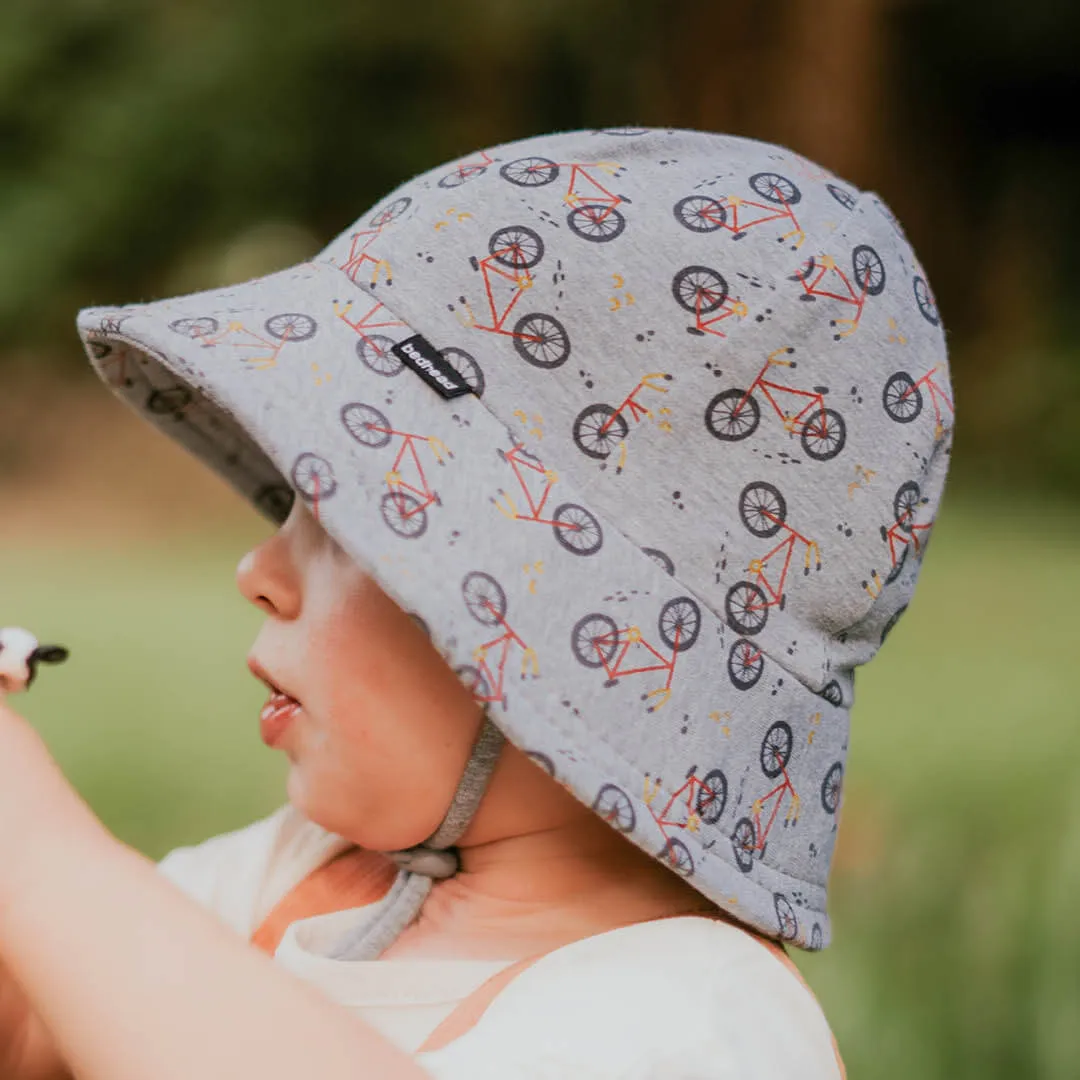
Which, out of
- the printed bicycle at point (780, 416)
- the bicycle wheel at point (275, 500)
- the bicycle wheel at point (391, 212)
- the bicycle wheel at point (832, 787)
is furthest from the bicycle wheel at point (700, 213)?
the bicycle wheel at point (275, 500)

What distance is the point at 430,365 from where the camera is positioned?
95 cm

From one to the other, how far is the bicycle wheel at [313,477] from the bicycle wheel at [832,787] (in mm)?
425

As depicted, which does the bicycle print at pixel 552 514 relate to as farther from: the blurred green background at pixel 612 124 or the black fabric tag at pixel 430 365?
the blurred green background at pixel 612 124

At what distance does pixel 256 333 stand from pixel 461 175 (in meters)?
0.21

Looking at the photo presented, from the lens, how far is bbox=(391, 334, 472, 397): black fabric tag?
94cm

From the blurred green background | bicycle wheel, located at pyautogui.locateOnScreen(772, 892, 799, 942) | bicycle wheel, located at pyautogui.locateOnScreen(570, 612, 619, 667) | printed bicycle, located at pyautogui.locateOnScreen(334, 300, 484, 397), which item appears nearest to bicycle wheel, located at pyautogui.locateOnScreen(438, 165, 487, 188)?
printed bicycle, located at pyautogui.locateOnScreen(334, 300, 484, 397)

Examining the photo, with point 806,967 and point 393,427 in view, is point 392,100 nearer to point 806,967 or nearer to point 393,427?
point 806,967

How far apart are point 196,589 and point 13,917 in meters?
2.61

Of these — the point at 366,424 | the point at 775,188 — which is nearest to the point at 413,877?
the point at 366,424

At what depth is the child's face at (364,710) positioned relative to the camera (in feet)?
3.19

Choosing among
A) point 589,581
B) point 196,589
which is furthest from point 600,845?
point 196,589

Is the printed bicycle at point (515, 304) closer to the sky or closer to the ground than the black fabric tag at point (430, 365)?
closer to the sky

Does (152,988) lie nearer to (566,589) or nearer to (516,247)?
(566,589)

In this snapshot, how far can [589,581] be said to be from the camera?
91 centimetres
